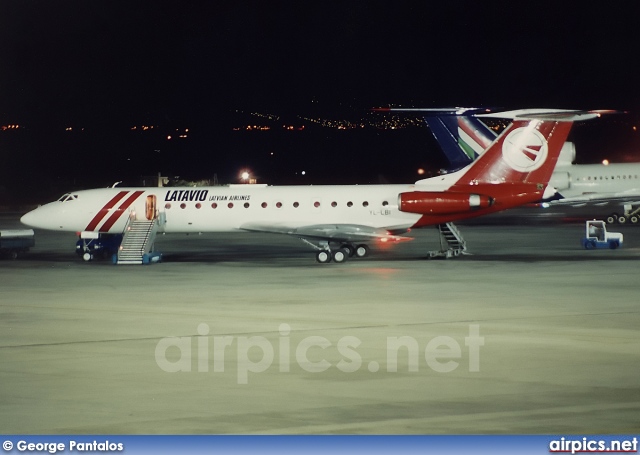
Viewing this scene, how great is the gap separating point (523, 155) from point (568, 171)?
26690mm

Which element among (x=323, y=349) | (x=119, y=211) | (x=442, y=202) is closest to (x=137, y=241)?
(x=119, y=211)

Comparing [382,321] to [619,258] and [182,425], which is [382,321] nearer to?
[182,425]

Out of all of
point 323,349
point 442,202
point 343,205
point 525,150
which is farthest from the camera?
point 343,205

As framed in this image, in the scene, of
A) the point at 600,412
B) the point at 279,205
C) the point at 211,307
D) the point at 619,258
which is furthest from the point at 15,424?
the point at 619,258

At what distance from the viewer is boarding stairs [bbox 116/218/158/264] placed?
117ft

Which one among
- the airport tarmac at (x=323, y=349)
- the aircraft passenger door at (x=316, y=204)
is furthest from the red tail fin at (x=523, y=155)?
the aircraft passenger door at (x=316, y=204)

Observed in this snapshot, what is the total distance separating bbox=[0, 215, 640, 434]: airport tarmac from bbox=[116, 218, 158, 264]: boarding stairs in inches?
94.5

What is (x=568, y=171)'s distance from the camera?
2391 inches

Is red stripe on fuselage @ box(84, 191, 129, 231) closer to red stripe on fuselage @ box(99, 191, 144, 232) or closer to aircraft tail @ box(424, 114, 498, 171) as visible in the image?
red stripe on fuselage @ box(99, 191, 144, 232)

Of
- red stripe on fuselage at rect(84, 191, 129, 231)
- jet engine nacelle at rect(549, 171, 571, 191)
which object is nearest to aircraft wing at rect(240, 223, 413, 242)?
red stripe on fuselage at rect(84, 191, 129, 231)

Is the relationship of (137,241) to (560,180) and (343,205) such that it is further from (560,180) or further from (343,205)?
(560,180)

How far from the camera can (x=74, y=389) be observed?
45.9 ft

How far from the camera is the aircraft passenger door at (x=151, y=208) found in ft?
124

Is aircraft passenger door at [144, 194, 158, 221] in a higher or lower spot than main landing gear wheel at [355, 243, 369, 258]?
higher
